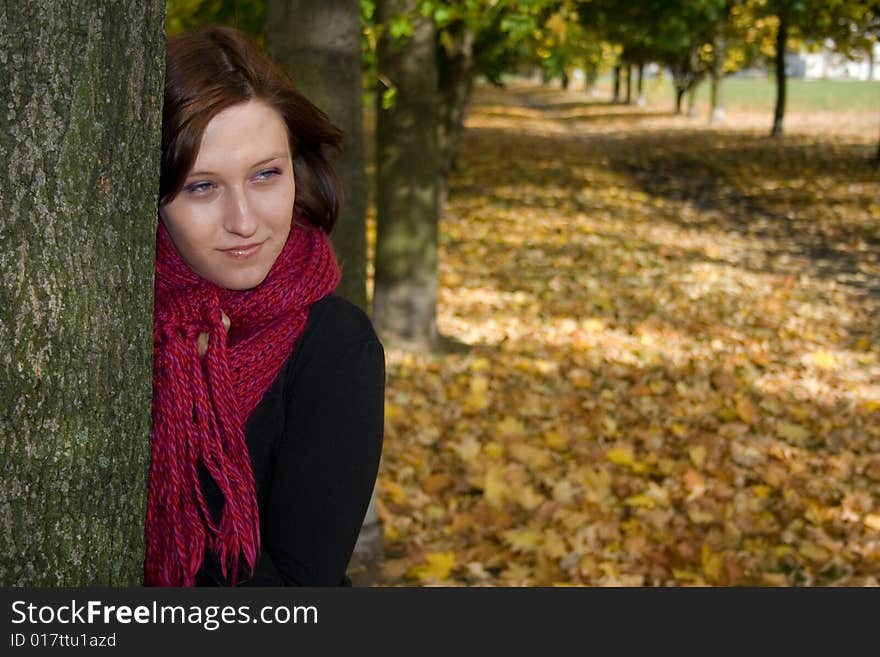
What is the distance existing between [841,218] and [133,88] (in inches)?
556

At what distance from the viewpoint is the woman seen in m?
1.71

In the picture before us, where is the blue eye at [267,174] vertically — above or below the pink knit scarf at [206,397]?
above

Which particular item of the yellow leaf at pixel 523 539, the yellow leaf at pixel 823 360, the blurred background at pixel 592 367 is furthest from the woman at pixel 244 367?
the yellow leaf at pixel 823 360

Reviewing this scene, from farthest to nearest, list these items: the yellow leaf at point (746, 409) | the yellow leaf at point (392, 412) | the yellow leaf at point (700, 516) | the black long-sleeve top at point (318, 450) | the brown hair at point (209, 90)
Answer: the yellow leaf at point (392, 412)
the yellow leaf at point (746, 409)
the yellow leaf at point (700, 516)
the black long-sleeve top at point (318, 450)
the brown hair at point (209, 90)

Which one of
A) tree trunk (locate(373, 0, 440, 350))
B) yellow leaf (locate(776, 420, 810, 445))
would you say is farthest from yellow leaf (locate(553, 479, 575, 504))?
tree trunk (locate(373, 0, 440, 350))

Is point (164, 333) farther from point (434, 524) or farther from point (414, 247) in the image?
point (414, 247)

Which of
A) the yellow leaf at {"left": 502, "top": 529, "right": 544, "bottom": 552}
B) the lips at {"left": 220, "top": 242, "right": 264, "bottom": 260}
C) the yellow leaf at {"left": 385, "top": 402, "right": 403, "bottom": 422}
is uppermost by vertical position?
the lips at {"left": 220, "top": 242, "right": 264, "bottom": 260}

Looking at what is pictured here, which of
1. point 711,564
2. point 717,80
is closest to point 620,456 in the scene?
point 711,564

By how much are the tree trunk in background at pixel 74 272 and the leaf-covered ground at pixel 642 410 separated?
2.75 meters

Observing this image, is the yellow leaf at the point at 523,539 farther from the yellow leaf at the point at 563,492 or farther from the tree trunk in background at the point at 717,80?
the tree trunk in background at the point at 717,80

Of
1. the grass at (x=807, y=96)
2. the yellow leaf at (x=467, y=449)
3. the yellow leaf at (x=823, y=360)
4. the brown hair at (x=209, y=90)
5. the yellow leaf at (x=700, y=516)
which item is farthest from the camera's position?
the grass at (x=807, y=96)

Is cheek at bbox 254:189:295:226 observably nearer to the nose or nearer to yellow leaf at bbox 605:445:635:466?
the nose

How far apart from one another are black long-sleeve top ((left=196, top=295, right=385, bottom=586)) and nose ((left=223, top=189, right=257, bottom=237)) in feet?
0.81

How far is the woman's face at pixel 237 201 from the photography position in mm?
1697
